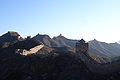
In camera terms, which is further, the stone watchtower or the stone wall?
the stone watchtower

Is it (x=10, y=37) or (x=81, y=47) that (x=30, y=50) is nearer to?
(x=81, y=47)

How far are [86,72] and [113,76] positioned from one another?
7.31 m

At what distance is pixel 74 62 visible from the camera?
6359cm

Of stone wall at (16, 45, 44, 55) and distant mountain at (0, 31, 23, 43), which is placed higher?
distant mountain at (0, 31, 23, 43)

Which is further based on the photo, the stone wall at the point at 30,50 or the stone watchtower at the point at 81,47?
the stone watchtower at the point at 81,47

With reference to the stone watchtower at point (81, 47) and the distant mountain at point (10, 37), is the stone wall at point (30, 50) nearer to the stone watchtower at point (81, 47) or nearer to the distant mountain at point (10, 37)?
the stone watchtower at point (81, 47)

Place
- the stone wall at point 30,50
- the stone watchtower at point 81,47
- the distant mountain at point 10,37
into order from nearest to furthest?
the stone wall at point 30,50, the stone watchtower at point 81,47, the distant mountain at point 10,37

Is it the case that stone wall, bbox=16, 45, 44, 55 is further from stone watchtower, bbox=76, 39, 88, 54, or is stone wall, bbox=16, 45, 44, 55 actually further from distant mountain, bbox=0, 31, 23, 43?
distant mountain, bbox=0, 31, 23, 43

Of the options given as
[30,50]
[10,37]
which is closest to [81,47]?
[30,50]

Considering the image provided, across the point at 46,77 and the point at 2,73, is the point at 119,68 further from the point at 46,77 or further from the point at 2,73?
the point at 2,73

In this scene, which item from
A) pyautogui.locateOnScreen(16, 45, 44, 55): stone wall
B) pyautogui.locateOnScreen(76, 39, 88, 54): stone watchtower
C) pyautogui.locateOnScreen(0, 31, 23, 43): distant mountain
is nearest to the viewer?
pyautogui.locateOnScreen(16, 45, 44, 55): stone wall

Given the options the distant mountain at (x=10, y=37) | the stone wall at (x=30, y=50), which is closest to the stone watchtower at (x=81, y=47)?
the stone wall at (x=30, y=50)

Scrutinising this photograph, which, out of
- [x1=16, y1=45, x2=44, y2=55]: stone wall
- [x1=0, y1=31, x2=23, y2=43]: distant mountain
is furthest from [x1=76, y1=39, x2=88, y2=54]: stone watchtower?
[x1=0, y1=31, x2=23, y2=43]: distant mountain

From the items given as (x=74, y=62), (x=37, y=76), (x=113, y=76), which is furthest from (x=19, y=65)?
(x=113, y=76)
